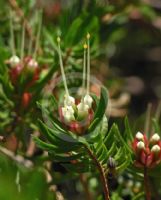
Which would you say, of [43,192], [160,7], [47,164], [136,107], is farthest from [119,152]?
[136,107]

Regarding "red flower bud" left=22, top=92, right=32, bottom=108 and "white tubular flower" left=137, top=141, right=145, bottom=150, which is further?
"red flower bud" left=22, top=92, right=32, bottom=108

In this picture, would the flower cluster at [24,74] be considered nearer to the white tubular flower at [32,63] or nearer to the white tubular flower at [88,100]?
the white tubular flower at [32,63]

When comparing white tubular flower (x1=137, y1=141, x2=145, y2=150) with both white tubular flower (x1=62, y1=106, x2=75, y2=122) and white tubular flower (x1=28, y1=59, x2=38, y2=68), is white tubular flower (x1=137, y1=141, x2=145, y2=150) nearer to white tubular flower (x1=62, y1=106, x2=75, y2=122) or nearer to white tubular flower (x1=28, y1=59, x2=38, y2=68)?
white tubular flower (x1=62, y1=106, x2=75, y2=122)

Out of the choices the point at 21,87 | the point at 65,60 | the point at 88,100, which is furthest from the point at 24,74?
the point at 88,100

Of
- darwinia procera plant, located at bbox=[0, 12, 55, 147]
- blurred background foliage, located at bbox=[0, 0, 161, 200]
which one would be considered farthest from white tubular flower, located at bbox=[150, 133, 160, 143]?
darwinia procera plant, located at bbox=[0, 12, 55, 147]

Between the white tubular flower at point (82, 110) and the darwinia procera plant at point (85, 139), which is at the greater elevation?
the white tubular flower at point (82, 110)

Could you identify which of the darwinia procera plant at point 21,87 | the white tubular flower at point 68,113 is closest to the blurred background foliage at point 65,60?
the darwinia procera plant at point 21,87

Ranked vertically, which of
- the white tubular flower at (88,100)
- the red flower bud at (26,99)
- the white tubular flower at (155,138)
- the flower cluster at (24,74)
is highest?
the flower cluster at (24,74)
